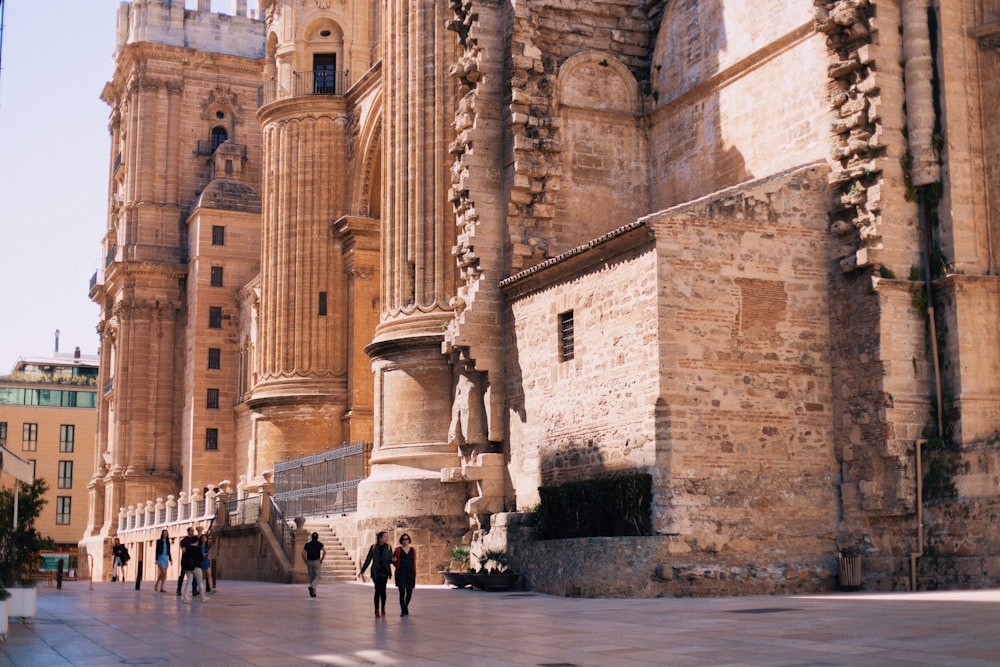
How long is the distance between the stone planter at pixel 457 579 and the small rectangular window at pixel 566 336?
4.30 meters

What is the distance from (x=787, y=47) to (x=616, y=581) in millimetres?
10325

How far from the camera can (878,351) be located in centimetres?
2114

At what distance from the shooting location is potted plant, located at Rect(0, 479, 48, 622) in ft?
52.7

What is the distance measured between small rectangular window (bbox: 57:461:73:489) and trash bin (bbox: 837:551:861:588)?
77614mm

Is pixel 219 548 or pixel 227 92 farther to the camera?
pixel 227 92

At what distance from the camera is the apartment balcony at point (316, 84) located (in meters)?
45.9

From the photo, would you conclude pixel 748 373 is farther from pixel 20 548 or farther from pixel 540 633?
pixel 20 548

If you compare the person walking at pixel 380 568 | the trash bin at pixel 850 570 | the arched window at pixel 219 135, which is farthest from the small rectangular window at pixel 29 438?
the trash bin at pixel 850 570

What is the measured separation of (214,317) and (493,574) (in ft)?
127

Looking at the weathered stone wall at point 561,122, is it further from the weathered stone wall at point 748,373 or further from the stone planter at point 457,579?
the stone planter at point 457,579

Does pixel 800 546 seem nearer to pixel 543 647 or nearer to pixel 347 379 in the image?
pixel 543 647

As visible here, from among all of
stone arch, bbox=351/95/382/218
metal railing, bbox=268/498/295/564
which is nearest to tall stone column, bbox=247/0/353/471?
stone arch, bbox=351/95/382/218

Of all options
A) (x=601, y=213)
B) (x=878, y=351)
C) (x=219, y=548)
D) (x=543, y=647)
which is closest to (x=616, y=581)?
(x=878, y=351)

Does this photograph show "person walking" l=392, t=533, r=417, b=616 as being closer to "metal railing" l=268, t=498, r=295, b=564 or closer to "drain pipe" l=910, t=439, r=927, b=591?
"drain pipe" l=910, t=439, r=927, b=591
